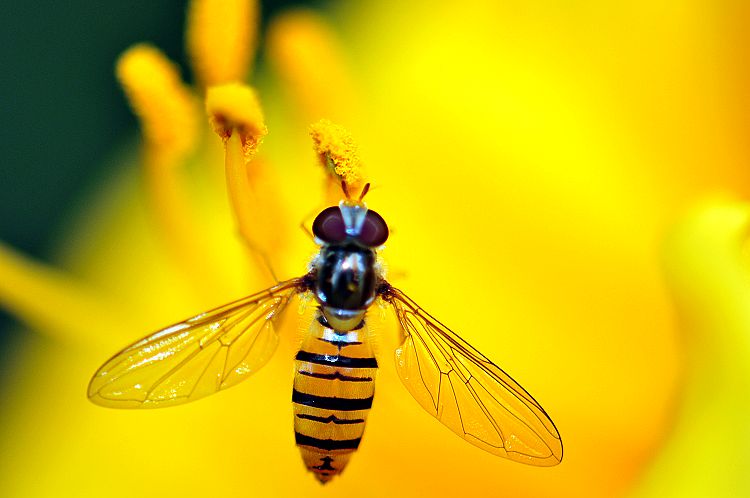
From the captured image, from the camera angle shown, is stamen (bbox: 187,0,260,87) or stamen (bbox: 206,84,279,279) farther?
stamen (bbox: 187,0,260,87)

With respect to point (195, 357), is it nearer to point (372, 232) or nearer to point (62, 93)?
point (372, 232)

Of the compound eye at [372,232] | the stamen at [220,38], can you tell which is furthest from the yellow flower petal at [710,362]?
the stamen at [220,38]

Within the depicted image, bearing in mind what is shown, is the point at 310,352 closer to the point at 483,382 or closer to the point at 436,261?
the point at 483,382

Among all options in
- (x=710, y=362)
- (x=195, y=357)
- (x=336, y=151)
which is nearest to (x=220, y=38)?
(x=336, y=151)

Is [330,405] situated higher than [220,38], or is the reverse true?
[220,38]

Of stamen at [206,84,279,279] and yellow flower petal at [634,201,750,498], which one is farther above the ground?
stamen at [206,84,279,279]

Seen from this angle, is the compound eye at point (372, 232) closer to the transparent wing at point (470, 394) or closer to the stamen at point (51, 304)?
the transparent wing at point (470, 394)

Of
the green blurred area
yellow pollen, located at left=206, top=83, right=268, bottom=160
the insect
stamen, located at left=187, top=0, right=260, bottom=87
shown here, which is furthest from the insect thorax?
the green blurred area

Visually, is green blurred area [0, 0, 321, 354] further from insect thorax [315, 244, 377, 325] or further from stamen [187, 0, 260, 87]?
insect thorax [315, 244, 377, 325]
